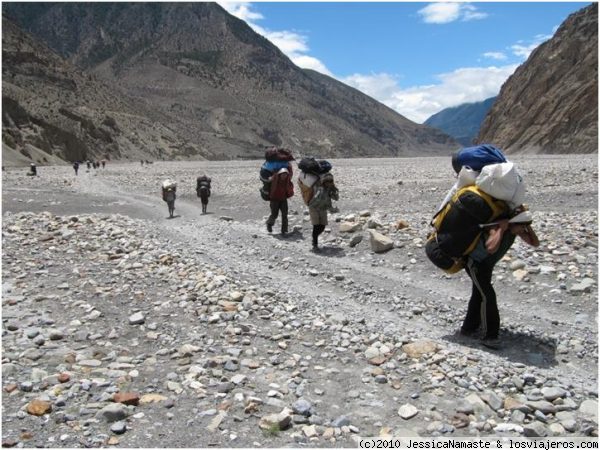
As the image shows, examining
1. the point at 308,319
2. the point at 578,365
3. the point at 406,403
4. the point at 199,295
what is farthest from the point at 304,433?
the point at 199,295

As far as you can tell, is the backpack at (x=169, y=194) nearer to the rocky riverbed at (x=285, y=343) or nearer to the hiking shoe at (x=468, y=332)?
the rocky riverbed at (x=285, y=343)

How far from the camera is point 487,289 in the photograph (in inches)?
247

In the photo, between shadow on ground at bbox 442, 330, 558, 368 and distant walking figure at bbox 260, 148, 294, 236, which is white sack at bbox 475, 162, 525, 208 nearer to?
shadow on ground at bbox 442, 330, 558, 368

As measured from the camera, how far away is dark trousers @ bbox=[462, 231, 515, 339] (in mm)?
6145

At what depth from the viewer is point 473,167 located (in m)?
6.14

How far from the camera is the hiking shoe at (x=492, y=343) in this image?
619 cm

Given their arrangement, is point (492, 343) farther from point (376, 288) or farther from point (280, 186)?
point (280, 186)

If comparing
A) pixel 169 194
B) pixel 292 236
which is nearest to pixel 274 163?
pixel 292 236

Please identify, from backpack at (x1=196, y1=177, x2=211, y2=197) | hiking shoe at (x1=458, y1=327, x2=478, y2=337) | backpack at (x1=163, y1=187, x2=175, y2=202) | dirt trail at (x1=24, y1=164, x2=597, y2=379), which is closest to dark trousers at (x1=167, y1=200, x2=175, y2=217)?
backpack at (x1=163, y1=187, x2=175, y2=202)

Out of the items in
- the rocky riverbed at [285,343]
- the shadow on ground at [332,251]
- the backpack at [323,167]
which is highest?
the backpack at [323,167]

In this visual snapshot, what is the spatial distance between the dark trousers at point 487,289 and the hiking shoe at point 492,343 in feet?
0.12

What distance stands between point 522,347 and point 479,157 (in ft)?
7.39

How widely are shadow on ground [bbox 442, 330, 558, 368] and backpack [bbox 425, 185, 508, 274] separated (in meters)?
0.88

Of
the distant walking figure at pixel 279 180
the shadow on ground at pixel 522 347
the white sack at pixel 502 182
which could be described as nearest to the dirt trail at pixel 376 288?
the shadow on ground at pixel 522 347
